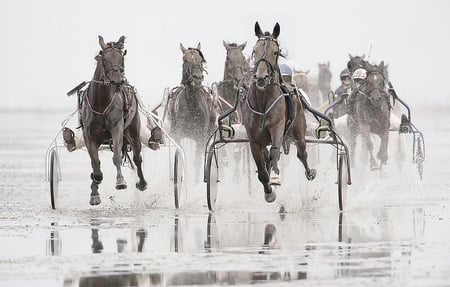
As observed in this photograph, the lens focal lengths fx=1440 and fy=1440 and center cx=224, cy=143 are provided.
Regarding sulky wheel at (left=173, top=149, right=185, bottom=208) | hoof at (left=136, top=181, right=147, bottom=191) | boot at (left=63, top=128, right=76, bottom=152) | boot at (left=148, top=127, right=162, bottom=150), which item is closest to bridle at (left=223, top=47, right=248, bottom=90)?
sulky wheel at (left=173, top=149, right=185, bottom=208)

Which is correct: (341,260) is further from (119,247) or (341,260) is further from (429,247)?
(119,247)

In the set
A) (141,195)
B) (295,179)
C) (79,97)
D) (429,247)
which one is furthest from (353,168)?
(429,247)

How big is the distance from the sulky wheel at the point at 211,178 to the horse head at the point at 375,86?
21.9ft

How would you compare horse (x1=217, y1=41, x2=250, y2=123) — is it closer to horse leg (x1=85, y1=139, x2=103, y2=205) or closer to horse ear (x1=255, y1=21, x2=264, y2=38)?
horse leg (x1=85, y1=139, x2=103, y2=205)

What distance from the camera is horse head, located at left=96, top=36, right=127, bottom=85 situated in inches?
740

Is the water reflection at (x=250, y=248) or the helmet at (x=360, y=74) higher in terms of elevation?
the helmet at (x=360, y=74)

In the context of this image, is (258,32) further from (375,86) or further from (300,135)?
(375,86)

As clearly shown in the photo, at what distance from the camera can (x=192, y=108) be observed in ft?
80.6

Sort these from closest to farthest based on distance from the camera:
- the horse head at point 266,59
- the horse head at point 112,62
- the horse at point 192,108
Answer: the horse head at point 266,59, the horse head at point 112,62, the horse at point 192,108

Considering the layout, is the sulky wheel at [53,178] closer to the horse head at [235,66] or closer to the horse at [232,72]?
the horse at [232,72]

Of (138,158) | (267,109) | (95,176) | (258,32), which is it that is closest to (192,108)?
(138,158)

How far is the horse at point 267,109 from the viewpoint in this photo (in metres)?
A: 18.1

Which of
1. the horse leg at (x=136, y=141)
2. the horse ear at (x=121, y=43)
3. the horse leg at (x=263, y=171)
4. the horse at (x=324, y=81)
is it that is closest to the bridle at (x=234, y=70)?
the horse leg at (x=136, y=141)

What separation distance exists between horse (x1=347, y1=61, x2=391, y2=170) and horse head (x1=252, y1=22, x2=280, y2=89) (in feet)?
25.6
